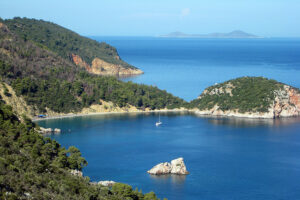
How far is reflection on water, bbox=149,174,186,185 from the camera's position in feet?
181

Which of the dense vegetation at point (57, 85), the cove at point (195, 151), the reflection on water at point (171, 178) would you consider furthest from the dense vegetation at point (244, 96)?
the reflection on water at point (171, 178)

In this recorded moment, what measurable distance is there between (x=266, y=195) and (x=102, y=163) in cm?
2022

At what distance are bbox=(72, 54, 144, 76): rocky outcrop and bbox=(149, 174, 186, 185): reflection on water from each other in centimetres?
10122

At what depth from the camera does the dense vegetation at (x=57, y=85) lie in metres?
91.5

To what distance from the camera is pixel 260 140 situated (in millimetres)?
75250

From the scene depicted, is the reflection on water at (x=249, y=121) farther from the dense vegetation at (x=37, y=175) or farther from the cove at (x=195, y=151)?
the dense vegetation at (x=37, y=175)

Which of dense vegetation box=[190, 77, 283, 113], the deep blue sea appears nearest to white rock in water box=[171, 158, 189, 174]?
the deep blue sea

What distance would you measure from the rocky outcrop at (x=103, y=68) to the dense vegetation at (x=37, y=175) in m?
104

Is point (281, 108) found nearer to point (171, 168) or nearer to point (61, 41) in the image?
point (171, 168)

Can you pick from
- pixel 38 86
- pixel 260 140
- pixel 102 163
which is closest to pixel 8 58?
pixel 38 86

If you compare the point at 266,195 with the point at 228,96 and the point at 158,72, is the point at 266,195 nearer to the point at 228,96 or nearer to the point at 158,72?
the point at 228,96

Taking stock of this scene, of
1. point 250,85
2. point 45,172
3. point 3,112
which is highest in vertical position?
point 250,85

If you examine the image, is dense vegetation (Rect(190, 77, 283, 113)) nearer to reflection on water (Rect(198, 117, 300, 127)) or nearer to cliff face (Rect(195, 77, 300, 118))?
cliff face (Rect(195, 77, 300, 118))

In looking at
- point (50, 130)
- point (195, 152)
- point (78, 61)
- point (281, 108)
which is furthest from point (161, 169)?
point (78, 61)
